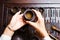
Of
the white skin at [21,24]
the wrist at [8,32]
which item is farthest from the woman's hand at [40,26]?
the wrist at [8,32]

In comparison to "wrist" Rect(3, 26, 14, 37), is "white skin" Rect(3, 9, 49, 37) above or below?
above

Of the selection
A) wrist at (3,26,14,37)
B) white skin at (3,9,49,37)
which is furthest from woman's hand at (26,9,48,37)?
wrist at (3,26,14,37)

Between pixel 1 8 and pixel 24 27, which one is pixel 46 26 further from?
pixel 1 8

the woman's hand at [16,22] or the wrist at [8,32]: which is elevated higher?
the woman's hand at [16,22]

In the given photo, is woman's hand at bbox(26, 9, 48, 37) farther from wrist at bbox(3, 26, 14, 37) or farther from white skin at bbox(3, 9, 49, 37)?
wrist at bbox(3, 26, 14, 37)

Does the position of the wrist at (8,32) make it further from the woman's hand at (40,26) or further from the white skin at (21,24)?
the woman's hand at (40,26)

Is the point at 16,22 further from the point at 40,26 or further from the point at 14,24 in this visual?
the point at 40,26

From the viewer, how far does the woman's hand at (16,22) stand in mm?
811

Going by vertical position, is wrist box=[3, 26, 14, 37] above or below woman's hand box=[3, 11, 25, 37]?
below

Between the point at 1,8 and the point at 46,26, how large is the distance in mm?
265

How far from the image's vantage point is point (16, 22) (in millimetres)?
821

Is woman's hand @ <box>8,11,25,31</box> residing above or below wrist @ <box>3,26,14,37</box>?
above

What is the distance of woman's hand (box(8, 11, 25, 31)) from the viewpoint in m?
0.81

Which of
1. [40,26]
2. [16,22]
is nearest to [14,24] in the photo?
[16,22]
